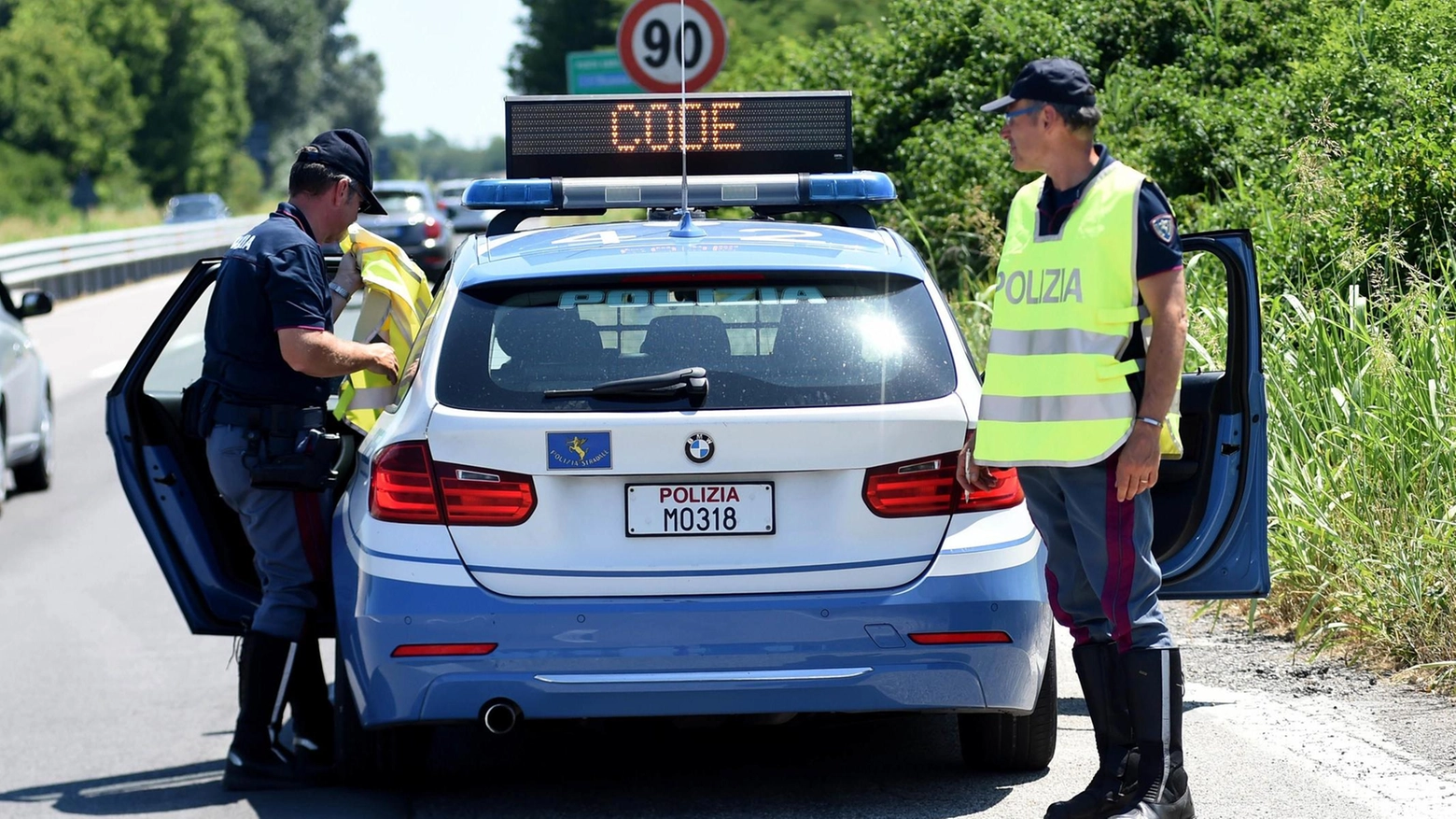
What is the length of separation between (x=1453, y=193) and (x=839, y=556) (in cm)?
507

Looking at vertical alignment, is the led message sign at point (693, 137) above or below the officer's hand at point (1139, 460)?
above

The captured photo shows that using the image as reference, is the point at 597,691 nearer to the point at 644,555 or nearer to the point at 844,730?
the point at 644,555

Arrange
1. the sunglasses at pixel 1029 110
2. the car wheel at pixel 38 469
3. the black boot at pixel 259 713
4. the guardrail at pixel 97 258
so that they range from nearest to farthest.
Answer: the sunglasses at pixel 1029 110, the black boot at pixel 259 713, the car wheel at pixel 38 469, the guardrail at pixel 97 258

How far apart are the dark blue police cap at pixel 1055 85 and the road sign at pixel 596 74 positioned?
56.4ft

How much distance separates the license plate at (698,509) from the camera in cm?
478

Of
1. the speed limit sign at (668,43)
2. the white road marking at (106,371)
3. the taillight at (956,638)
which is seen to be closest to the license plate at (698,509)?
the taillight at (956,638)

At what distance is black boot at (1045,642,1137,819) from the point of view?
477 cm

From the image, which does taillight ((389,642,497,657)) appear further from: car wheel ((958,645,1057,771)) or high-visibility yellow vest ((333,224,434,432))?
car wheel ((958,645,1057,771))

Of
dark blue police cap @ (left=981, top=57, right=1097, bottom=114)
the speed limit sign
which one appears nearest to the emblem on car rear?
dark blue police cap @ (left=981, top=57, right=1097, bottom=114)

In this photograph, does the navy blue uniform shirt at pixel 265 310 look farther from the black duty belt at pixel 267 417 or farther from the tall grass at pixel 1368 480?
the tall grass at pixel 1368 480

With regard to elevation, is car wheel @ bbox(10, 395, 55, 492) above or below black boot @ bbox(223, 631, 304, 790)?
below

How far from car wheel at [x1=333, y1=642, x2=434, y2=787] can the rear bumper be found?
Result: 540 mm

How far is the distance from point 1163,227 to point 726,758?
2227 mm

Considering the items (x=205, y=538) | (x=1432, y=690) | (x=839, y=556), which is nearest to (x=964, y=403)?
(x=839, y=556)
